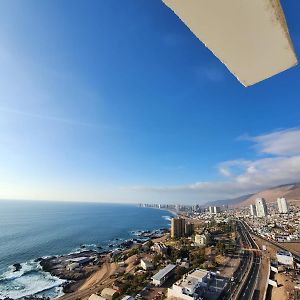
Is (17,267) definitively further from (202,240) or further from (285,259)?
(285,259)

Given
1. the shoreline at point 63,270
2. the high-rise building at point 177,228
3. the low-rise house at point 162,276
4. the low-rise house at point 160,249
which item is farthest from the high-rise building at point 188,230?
the low-rise house at point 162,276

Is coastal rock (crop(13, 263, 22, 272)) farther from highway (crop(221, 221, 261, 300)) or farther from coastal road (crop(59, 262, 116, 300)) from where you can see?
highway (crop(221, 221, 261, 300))

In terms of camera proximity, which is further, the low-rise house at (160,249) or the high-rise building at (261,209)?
the high-rise building at (261,209)

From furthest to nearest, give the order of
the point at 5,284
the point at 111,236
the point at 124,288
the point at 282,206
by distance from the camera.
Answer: the point at 282,206 → the point at 111,236 → the point at 5,284 → the point at 124,288

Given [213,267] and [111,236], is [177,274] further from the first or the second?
[111,236]

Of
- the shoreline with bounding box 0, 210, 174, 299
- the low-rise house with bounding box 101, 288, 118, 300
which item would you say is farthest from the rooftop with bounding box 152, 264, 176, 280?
the shoreline with bounding box 0, 210, 174, 299

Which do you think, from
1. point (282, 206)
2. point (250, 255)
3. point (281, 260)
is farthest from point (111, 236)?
point (282, 206)

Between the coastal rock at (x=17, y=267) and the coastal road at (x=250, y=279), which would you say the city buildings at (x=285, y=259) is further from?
the coastal rock at (x=17, y=267)
